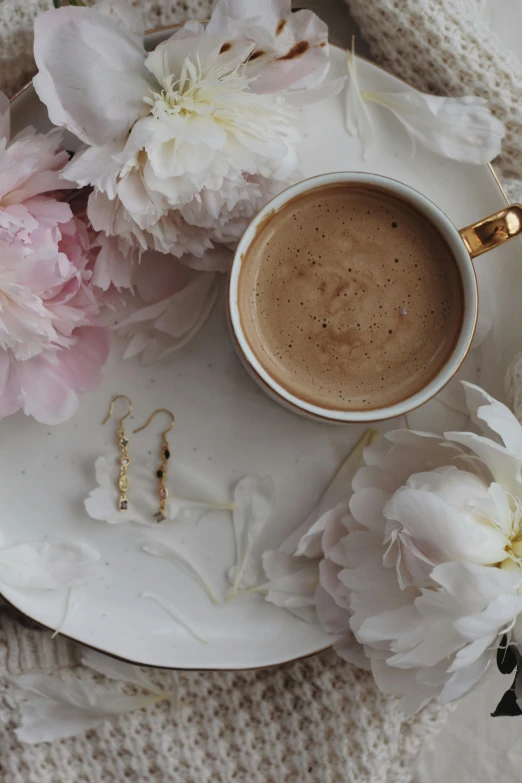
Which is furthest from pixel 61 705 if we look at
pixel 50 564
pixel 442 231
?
pixel 442 231

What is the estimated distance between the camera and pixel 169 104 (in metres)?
0.64

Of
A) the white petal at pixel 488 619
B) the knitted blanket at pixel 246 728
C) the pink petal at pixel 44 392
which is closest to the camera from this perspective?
the white petal at pixel 488 619

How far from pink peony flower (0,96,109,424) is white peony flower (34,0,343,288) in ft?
0.14

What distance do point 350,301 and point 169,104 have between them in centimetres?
25

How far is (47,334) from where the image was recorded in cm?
66

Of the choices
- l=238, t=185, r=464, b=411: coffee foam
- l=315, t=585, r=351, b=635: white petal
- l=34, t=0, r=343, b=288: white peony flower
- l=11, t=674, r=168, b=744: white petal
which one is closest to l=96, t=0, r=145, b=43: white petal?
l=34, t=0, r=343, b=288: white peony flower

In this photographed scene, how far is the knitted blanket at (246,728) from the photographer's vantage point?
81 cm

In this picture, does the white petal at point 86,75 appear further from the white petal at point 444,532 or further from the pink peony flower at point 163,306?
the white petal at point 444,532

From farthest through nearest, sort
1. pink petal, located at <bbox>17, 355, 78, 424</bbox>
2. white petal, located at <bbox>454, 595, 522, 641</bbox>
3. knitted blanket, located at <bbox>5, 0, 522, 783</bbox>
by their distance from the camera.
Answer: knitted blanket, located at <bbox>5, 0, 522, 783</bbox>
pink petal, located at <bbox>17, 355, 78, 424</bbox>
white petal, located at <bbox>454, 595, 522, 641</bbox>

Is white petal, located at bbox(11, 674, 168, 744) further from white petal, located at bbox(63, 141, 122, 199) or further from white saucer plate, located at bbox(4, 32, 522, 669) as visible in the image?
white petal, located at bbox(63, 141, 122, 199)

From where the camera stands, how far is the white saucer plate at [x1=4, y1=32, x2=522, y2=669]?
30.0 inches

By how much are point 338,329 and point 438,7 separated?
360 millimetres

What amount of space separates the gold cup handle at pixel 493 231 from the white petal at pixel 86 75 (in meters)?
0.32

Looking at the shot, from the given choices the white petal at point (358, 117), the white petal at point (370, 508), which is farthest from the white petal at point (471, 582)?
the white petal at point (358, 117)
